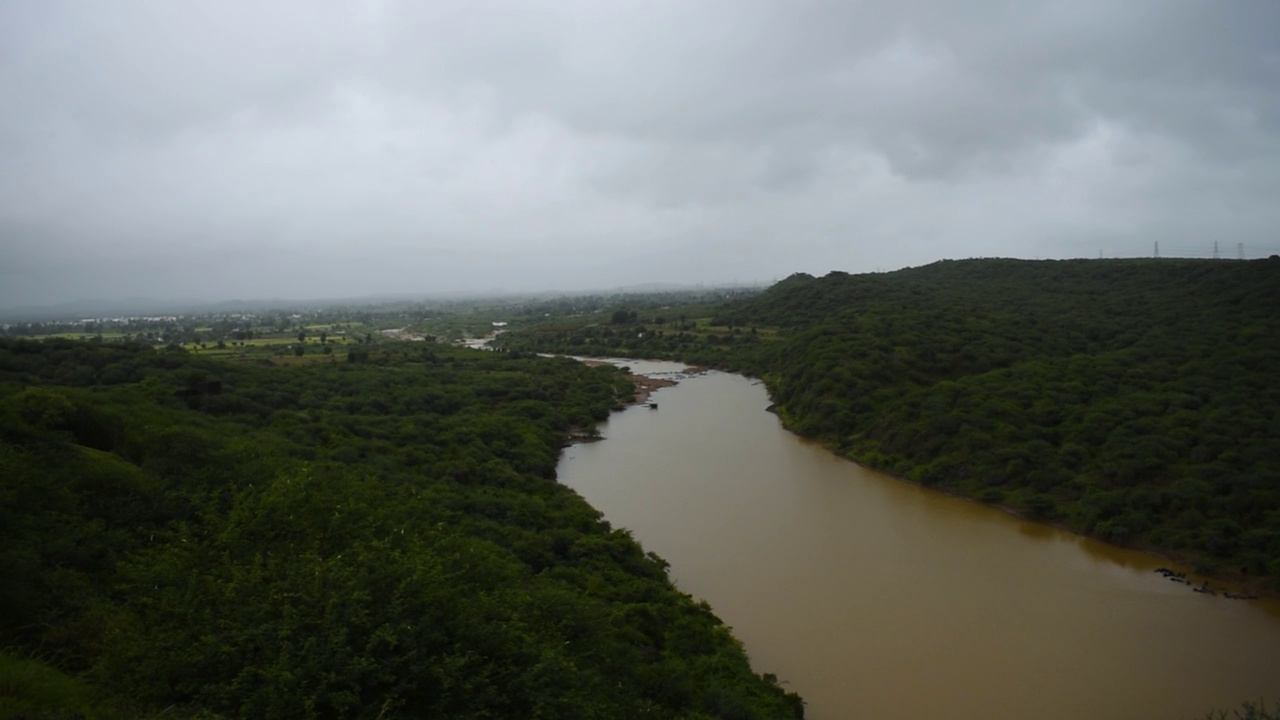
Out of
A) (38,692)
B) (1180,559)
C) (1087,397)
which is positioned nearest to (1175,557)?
(1180,559)

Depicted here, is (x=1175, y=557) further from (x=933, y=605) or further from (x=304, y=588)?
(x=304, y=588)

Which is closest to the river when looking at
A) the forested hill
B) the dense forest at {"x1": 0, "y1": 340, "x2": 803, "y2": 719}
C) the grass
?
the forested hill

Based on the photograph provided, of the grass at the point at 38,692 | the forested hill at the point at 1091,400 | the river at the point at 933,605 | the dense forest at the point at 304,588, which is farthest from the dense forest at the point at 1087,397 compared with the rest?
the grass at the point at 38,692

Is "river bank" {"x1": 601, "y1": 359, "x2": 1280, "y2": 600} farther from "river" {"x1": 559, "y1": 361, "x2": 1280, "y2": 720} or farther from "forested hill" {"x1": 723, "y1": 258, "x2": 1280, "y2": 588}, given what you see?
"river" {"x1": 559, "y1": 361, "x2": 1280, "y2": 720}

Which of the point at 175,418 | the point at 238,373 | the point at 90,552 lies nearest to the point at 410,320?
the point at 238,373

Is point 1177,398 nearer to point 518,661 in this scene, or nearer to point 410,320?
point 518,661
